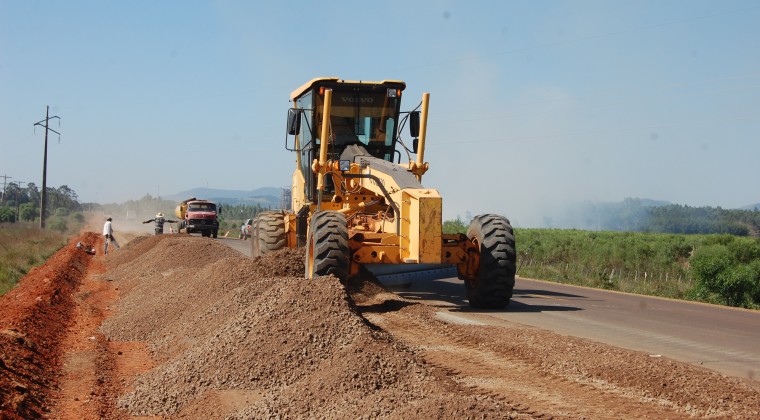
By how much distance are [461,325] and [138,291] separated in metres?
8.74

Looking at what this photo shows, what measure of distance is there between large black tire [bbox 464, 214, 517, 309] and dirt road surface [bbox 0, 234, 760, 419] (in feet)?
3.74

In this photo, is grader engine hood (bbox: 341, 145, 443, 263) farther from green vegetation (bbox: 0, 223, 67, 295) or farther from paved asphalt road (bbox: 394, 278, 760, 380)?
green vegetation (bbox: 0, 223, 67, 295)

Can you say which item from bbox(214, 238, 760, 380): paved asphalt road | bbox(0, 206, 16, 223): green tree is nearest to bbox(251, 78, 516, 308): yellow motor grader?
bbox(214, 238, 760, 380): paved asphalt road

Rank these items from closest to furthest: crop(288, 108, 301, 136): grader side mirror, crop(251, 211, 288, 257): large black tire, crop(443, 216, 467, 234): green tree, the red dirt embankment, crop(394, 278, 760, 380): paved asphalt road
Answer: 1. the red dirt embankment
2. crop(394, 278, 760, 380): paved asphalt road
3. crop(288, 108, 301, 136): grader side mirror
4. crop(251, 211, 288, 257): large black tire
5. crop(443, 216, 467, 234): green tree

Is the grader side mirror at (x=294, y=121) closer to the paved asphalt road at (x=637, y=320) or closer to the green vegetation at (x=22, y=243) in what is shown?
the paved asphalt road at (x=637, y=320)

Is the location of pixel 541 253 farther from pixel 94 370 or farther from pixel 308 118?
pixel 94 370

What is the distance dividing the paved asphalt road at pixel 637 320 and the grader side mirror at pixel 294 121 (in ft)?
11.7

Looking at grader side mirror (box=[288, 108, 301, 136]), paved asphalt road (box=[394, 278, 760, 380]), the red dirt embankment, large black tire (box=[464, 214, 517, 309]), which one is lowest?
the red dirt embankment

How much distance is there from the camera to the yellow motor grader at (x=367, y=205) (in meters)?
12.8

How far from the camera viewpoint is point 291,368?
794 centimetres

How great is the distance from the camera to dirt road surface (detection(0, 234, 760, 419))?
22.5 feet

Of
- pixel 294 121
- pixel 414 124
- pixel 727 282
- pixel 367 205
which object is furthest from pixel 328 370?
pixel 727 282

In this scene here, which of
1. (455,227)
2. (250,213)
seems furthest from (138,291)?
(250,213)

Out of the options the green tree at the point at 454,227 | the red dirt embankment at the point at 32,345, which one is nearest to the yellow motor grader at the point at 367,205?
the red dirt embankment at the point at 32,345
